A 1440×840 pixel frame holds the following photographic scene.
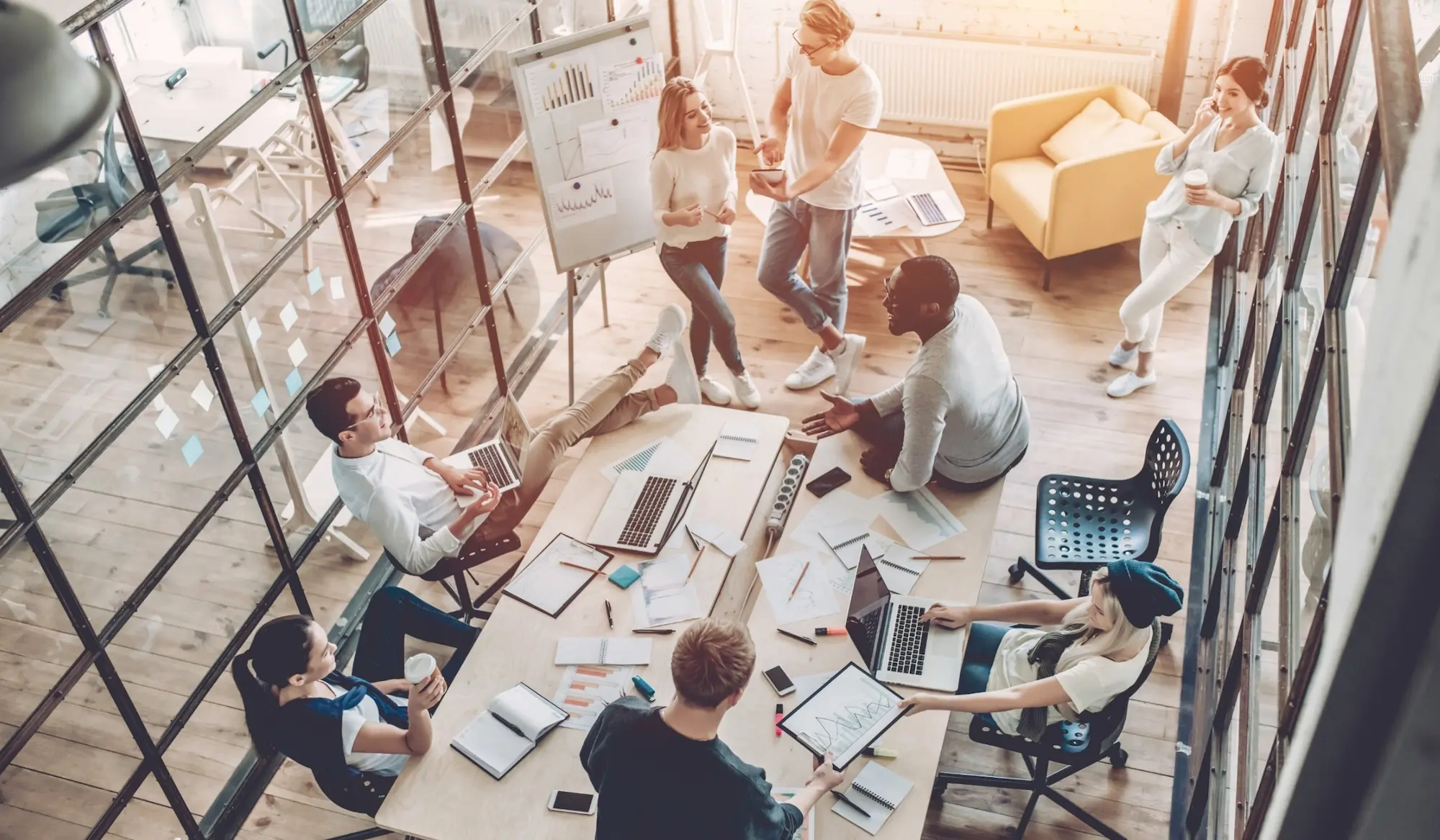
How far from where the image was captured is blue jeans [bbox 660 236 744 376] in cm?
511

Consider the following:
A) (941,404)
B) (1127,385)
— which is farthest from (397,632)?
(1127,385)

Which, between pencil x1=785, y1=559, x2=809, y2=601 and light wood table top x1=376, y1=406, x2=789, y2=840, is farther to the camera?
Result: pencil x1=785, y1=559, x2=809, y2=601

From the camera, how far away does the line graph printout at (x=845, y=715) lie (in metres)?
3.19

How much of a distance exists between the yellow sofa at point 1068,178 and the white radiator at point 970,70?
333 millimetres

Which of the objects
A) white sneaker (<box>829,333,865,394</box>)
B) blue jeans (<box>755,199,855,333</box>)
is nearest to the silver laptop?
blue jeans (<box>755,199,855,333</box>)

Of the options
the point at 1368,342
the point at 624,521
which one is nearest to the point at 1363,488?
the point at 1368,342

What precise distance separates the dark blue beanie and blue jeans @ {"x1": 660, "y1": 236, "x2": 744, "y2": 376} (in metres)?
2.52

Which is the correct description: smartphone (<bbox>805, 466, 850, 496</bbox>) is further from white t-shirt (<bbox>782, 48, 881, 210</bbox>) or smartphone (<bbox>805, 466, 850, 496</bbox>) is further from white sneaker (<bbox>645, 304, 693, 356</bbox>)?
white t-shirt (<bbox>782, 48, 881, 210</bbox>)

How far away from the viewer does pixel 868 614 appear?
140 inches

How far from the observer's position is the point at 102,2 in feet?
9.75

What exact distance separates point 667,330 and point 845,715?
2072 millimetres

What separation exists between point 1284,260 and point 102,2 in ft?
12.2

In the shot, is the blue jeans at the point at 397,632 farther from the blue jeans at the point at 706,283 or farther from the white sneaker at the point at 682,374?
the blue jeans at the point at 706,283

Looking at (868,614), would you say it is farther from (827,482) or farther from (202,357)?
(202,357)
